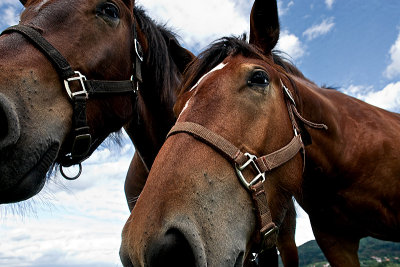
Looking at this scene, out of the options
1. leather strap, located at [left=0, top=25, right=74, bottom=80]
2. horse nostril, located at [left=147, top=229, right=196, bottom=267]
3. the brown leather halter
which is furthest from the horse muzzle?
leather strap, located at [left=0, top=25, right=74, bottom=80]

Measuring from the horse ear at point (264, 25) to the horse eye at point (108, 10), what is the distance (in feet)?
4.48

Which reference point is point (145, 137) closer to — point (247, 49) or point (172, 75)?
point (172, 75)

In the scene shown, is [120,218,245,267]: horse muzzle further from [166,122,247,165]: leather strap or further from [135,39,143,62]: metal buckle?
[135,39,143,62]: metal buckle

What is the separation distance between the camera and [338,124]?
140 inches

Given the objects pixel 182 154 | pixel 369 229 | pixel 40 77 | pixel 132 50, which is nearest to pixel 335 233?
pixel 369 229

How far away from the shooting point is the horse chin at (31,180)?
220 cm

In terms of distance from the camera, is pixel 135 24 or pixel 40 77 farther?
pixel 135 24

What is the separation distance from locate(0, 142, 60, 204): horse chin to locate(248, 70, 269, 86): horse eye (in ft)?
5.21

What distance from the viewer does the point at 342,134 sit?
3.57m

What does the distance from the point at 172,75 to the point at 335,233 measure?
2.76 meters

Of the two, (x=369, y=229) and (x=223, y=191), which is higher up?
(x=223, y=191)

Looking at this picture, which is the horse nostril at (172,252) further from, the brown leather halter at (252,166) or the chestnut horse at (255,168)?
the brown leather halter at (252,166)

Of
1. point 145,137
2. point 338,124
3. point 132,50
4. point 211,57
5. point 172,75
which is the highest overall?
point 211,57

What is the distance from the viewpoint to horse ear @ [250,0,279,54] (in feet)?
8.98
